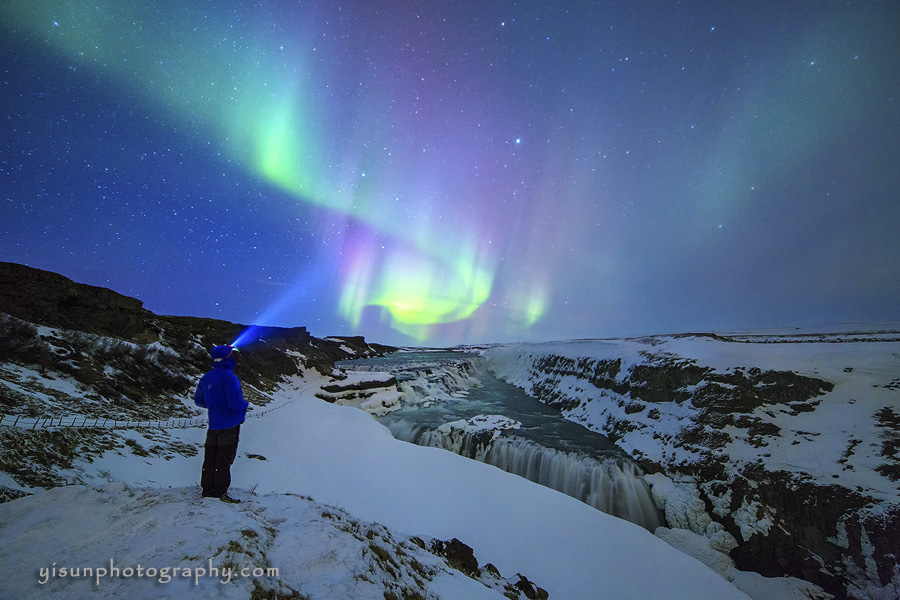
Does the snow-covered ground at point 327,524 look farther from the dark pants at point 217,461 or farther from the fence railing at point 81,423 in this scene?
the fence railing at point 81,423

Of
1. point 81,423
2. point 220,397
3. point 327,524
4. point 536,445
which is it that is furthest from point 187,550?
point 536,445

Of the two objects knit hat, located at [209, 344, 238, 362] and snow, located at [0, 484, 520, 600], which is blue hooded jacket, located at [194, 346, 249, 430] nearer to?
knit hat, located at [209, 344, 238, 362]

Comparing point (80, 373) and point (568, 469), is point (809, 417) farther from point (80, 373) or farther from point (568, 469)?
point (80, 373)

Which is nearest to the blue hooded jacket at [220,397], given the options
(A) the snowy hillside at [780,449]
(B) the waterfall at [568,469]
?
(B) the waterfall at [568,469]

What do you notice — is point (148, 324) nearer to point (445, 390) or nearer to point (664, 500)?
point (445, 390)

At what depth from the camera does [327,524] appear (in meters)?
4.41

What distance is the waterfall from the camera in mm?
14688

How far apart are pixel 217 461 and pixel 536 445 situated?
17.1 meters

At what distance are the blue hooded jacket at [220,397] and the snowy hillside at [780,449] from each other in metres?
17.0

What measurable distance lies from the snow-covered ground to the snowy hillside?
4.86 metres

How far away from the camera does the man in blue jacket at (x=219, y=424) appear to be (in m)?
4.61

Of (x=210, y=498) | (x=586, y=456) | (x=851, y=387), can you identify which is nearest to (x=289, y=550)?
(x=210, y=498)

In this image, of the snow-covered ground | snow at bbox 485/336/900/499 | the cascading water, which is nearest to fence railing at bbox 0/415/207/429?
the snow-covered ground

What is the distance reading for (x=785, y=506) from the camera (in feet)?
38.9
